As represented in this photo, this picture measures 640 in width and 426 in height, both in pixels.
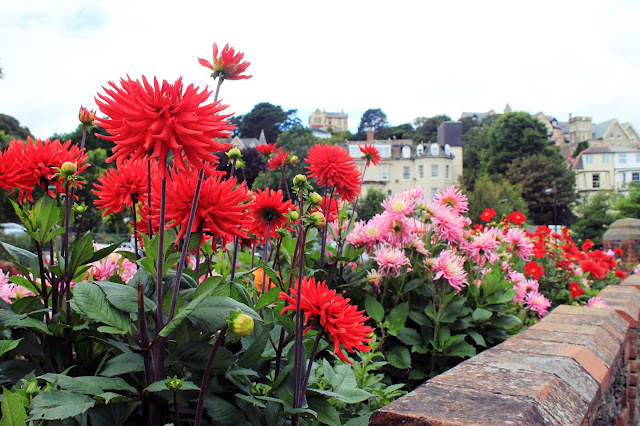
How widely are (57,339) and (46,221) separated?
31cm

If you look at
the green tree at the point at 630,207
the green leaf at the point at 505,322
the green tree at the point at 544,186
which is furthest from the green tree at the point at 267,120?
the green leaf at the point at 505,322

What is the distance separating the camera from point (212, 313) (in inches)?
41.0

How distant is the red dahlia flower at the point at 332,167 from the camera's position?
212 cm

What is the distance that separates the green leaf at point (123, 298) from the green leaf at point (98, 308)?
22 mm

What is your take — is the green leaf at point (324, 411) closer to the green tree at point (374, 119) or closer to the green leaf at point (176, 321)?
the green leaf at point (176, 321)

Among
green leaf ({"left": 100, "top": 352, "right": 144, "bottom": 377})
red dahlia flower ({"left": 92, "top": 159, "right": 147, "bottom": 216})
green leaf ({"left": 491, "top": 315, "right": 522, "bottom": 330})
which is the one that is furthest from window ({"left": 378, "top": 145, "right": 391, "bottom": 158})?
green leaf ({"left": 100, "top": 352, "right": 144, "bottom": 377})

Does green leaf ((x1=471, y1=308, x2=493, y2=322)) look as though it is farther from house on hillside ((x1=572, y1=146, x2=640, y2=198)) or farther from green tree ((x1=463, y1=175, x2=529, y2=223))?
house on hillside ((x1=572, y1=146, x2=640, y2=198))

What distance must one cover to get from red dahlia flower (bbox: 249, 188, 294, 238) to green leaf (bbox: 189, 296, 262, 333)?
62 cm

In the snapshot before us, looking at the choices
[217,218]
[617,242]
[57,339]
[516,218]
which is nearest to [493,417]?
[217,218]

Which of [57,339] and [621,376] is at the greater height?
[57,339]

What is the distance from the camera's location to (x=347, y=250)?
2.78 m

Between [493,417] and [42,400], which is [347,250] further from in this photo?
[42,400]

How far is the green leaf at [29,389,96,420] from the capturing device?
35.6 inches

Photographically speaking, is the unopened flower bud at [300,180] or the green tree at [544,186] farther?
the green tree at [544,186]
